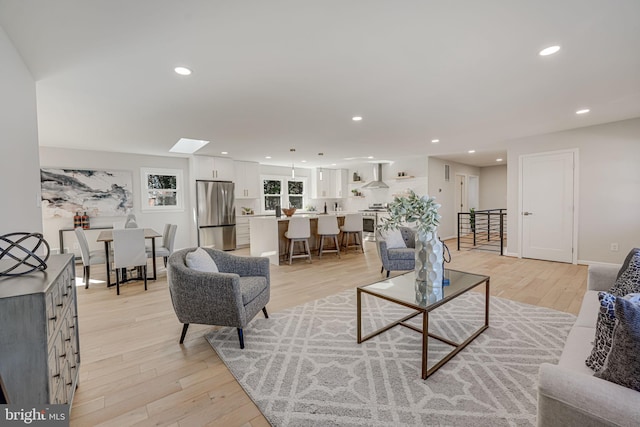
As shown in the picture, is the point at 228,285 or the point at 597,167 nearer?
the point at 228,285

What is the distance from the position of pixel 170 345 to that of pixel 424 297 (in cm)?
216

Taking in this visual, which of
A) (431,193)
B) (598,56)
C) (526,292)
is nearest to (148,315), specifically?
(526,292)

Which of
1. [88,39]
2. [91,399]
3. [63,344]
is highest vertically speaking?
[88,39]

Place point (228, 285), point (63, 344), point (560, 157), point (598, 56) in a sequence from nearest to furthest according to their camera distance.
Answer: point (63, 344) < point (228, 285) < point (598, 56) < point (560, 157)

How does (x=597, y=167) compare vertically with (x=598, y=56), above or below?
below

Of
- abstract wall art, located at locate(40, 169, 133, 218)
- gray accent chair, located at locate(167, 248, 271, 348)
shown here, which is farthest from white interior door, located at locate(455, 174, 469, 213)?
abstract wall art, located at locate(40, 169, 133, 218)

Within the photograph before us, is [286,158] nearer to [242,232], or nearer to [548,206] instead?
[242,232]

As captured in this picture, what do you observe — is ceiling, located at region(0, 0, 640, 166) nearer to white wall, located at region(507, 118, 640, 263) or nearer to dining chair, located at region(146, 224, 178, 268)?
white wall, located at region(507, 118, 640, 263)

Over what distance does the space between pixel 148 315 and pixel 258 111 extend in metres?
2.69

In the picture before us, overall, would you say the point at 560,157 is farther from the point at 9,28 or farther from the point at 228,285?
the point at 9,28

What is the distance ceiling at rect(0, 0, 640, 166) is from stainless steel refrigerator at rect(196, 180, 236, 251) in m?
2.43

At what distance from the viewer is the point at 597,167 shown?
4688mm

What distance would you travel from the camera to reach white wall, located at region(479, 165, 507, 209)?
950cm

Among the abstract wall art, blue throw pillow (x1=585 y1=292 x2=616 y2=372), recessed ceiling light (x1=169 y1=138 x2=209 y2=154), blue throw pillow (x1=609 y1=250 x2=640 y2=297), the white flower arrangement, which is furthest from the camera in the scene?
recessed ceiling light (x1=169 y1=138 x2=209 y2=154)
